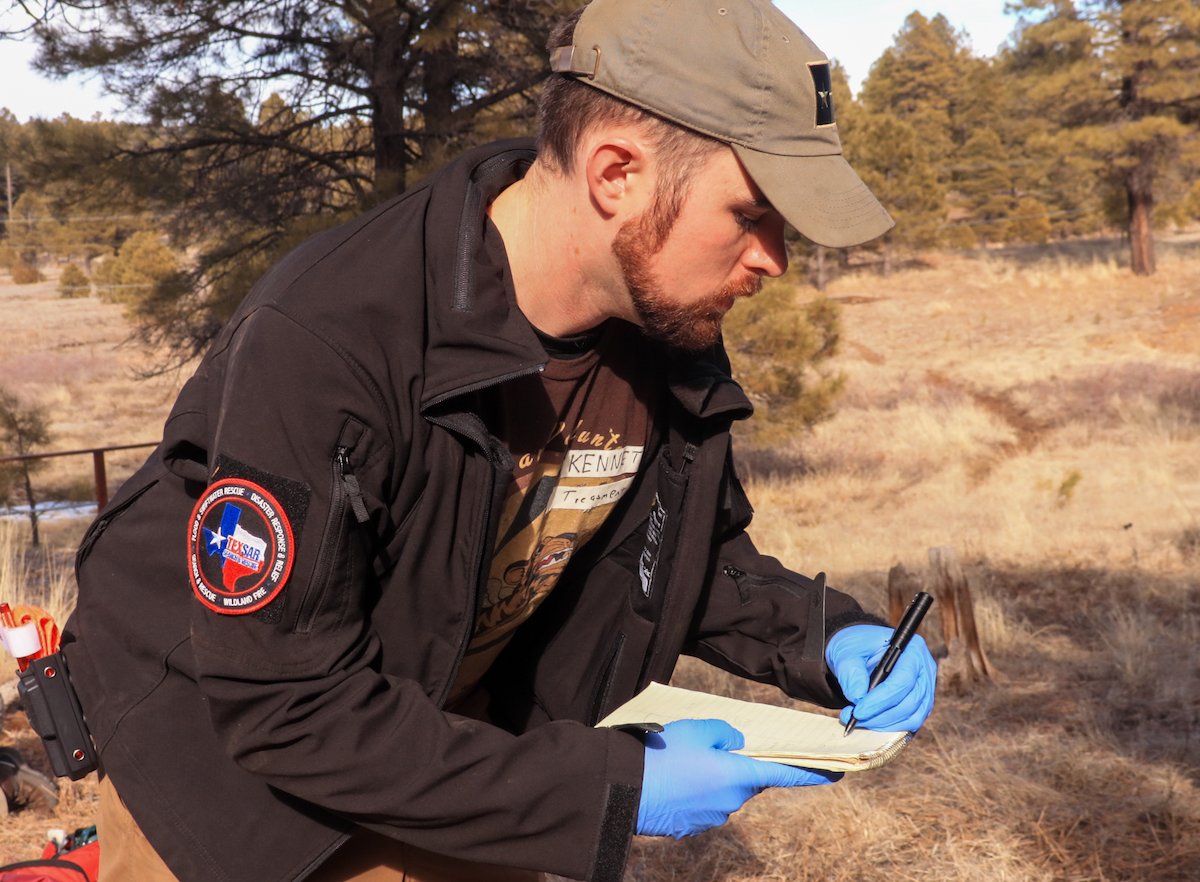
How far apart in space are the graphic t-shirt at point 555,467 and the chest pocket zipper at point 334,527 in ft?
1.35

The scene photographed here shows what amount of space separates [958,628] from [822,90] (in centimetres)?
408

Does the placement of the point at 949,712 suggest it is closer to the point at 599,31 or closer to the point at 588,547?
the point at 588,547

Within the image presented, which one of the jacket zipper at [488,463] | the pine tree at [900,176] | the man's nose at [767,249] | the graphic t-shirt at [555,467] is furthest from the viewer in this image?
the pine tree at [900,176]

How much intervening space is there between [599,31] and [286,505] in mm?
881

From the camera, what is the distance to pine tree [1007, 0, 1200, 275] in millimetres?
24578

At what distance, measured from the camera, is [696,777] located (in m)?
1.70

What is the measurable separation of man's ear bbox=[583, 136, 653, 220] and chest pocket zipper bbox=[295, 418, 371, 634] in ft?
1.89

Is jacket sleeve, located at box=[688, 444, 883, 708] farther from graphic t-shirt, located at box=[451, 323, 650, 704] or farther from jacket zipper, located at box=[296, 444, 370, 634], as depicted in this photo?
jacket zipper, located at box=[296, 444, 370, 634]

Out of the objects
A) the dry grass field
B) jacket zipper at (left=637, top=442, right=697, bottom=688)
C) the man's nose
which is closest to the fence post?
the dry grass field

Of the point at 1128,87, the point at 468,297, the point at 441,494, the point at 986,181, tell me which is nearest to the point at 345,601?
the point at 441,494

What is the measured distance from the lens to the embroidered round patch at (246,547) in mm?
1393

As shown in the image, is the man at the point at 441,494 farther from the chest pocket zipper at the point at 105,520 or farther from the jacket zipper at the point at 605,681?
the jacket zipper at the point at 605,681

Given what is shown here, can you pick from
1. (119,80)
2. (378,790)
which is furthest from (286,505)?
(119,80)

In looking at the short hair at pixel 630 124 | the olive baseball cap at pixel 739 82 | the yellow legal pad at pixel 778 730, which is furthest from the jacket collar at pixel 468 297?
the yellow legal pad at pixel 778 730
